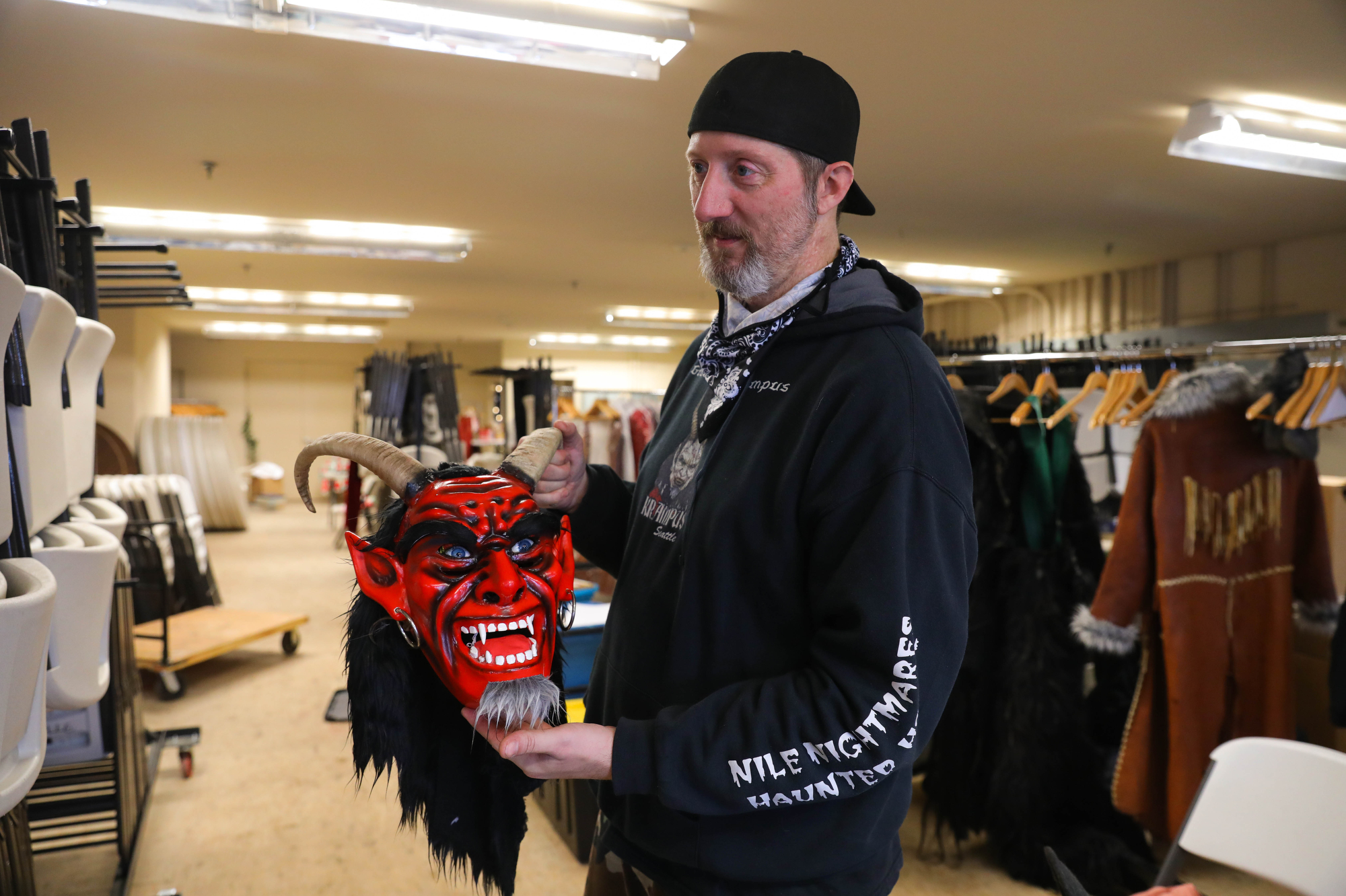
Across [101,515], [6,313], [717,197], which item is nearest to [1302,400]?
[717,197]

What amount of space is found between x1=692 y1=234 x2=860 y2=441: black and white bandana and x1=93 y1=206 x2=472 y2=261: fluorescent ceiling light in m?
6.26

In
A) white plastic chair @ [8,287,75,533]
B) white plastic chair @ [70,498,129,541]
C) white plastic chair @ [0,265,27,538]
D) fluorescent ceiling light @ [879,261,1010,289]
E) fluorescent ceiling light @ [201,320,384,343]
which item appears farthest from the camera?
fluorescent ceiling light @ [201,320,384,343]

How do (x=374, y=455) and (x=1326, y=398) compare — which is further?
(x=1326, y=398)

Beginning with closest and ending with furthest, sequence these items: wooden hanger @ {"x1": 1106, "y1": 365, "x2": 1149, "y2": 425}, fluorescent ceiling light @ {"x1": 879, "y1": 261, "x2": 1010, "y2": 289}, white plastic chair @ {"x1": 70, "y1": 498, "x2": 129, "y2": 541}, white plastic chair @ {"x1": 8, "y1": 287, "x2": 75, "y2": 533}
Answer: white plastic chair @ {"x1": 8, "y1": 287, "x2": 75, "y2": 533}
white plastic chair @ {"x1": 70, "y1": 498, "x2": 129, "y2": 541}
wooden hanger @ {"x1": 1106, "y1": 365, "x2": 1149, "y2": 425}
fluorescent ceiling light @ {"x1": 879, "y1": 261, "x2": 1010, "y2": 289}

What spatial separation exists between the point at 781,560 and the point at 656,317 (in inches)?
461

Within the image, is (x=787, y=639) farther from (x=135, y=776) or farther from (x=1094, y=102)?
(x=1094, y=102)

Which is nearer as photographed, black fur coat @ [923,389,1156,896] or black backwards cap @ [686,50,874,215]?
black backwards cap @ [686,50,874,215]

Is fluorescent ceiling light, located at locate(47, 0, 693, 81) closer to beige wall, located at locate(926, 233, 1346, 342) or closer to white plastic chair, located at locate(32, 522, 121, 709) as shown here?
white plastic chair, located at locate(32, 522, 121, 709)

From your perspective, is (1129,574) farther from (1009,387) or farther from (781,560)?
(781,560)

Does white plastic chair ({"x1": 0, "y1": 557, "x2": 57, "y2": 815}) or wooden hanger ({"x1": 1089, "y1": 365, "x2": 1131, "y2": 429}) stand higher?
wooden hanger ({"x1": 1089, "y1": 365, "x2": 1131, "y2": 429})

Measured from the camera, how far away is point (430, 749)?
120cm

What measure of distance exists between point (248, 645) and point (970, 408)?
16.7 ft

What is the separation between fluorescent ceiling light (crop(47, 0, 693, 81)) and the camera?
320 centimetres

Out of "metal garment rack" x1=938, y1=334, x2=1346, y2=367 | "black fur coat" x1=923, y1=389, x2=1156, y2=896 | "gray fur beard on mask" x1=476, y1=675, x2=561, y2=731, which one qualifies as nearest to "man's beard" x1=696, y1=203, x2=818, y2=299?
"gray fur beard on mask" x1=476, y1=675, x2=561, y2=731
